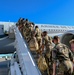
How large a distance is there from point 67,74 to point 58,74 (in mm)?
254

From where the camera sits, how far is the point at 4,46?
21.3m

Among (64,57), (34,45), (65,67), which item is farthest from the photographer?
(34,45)

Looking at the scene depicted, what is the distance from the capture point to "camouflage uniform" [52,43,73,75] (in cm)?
517

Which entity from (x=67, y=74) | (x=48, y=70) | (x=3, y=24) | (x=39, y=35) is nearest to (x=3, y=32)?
(x=3, y=24)

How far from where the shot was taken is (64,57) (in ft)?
17.4

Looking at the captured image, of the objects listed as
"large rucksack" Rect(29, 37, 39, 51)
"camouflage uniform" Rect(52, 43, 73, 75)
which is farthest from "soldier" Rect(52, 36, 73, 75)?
"large rucksack" Rect(29, 37, 39, 51)

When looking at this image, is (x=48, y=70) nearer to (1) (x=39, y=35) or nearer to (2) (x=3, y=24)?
(1) (x=39, y=35)

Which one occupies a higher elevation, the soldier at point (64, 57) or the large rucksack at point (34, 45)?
the large rucksack at point (34, 45)

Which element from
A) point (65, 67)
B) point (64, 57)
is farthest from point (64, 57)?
point (65, 67)

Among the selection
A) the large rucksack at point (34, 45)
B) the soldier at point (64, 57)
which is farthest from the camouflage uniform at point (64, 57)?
the large rucksack at point (34, 45)

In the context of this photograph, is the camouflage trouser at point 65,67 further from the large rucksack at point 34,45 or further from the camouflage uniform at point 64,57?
the large rucksack at point 34,45

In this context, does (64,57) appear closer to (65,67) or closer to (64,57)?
(64,57)

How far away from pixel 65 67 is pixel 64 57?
260 millimetres

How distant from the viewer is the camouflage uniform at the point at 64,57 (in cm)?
517
